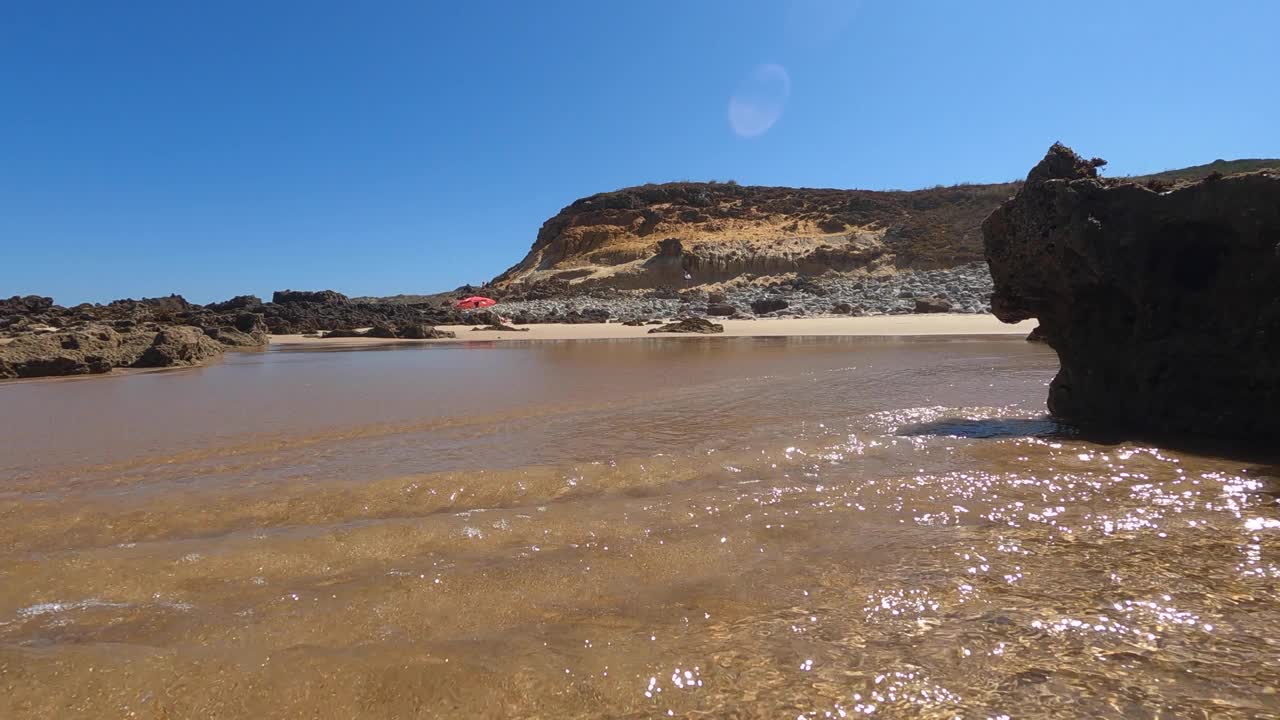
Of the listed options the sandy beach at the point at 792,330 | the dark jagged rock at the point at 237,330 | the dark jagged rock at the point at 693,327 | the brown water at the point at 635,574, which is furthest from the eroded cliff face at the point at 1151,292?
the dark jagged rock at the point at 237,330

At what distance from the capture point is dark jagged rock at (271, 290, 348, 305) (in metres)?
29.1

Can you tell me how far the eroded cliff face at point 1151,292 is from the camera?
4.16m

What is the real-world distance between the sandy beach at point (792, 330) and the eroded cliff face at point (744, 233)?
1278 centimetres

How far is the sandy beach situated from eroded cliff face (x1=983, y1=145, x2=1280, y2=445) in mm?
11575

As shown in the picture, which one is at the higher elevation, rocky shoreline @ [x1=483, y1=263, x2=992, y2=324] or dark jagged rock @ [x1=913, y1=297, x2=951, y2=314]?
rocky shoreline @ [x1=483, y1=263, x2=992, y2=324]

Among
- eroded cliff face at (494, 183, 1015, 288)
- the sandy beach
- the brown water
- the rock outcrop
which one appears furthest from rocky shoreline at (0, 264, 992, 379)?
the brown water

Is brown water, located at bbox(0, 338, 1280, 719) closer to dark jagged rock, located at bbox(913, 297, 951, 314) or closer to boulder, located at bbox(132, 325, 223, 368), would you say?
boulder, located at bbox(132, 325, 223, 368)

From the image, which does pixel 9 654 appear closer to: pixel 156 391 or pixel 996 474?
pixel 996 474

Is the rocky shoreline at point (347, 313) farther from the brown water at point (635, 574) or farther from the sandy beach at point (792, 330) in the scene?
the brown water at point (635, 574)

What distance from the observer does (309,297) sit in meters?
29.8

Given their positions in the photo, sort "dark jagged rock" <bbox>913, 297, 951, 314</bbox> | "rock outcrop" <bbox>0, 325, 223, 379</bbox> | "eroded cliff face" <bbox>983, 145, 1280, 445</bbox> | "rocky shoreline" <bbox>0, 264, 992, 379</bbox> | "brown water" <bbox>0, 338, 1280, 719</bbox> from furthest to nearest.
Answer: "dark jagged rock" <bbox>913, 297, 951, 314</bbox> → "rocky shoreline" <bbox>0, 264, 992, 379</bbox> → "rock outcrop" <bbox>0, 325, 223, 379</bbox> → "eroded cliff face" <bbox>983, 145, 1280, 445</bbox> → "brown water" <bbox>0, 338, 1280, 719</bbox>

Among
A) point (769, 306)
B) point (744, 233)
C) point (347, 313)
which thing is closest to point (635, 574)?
point (769, 306)

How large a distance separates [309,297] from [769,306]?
69.3 feet

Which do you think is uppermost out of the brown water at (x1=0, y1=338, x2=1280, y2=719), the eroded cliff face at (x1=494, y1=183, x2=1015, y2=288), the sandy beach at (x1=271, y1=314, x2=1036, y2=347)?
the eroded cliff face at (x1=494, y1=183, x2=1015, y2=288)
